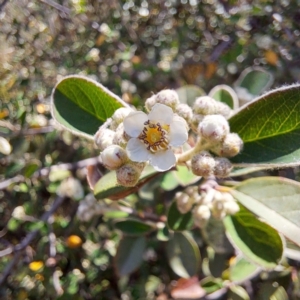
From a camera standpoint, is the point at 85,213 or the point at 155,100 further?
the point at 85,213

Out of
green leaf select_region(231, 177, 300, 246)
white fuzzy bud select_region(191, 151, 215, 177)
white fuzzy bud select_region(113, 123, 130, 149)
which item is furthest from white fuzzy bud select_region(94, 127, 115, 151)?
green leaf select_region(231, 177, 300, 246)

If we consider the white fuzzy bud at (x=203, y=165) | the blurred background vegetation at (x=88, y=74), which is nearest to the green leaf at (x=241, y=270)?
the blurred background vegetation at (x=88, y=74)

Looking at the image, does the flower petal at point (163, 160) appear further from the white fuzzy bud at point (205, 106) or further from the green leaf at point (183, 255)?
the green leaf at point (183, 255)

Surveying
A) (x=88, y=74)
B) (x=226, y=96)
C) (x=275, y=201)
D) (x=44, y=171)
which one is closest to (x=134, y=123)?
(x=275, y=201)

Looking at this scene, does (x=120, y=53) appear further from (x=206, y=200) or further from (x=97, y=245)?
(x=206, y=200)

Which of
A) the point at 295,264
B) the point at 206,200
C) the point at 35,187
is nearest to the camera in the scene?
the point at 206,200

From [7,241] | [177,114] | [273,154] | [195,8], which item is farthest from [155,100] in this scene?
[195,8]

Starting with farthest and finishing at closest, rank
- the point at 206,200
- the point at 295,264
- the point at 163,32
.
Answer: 1. the point at 163,32
2. the point at 295,264
3. the point at 206,200
